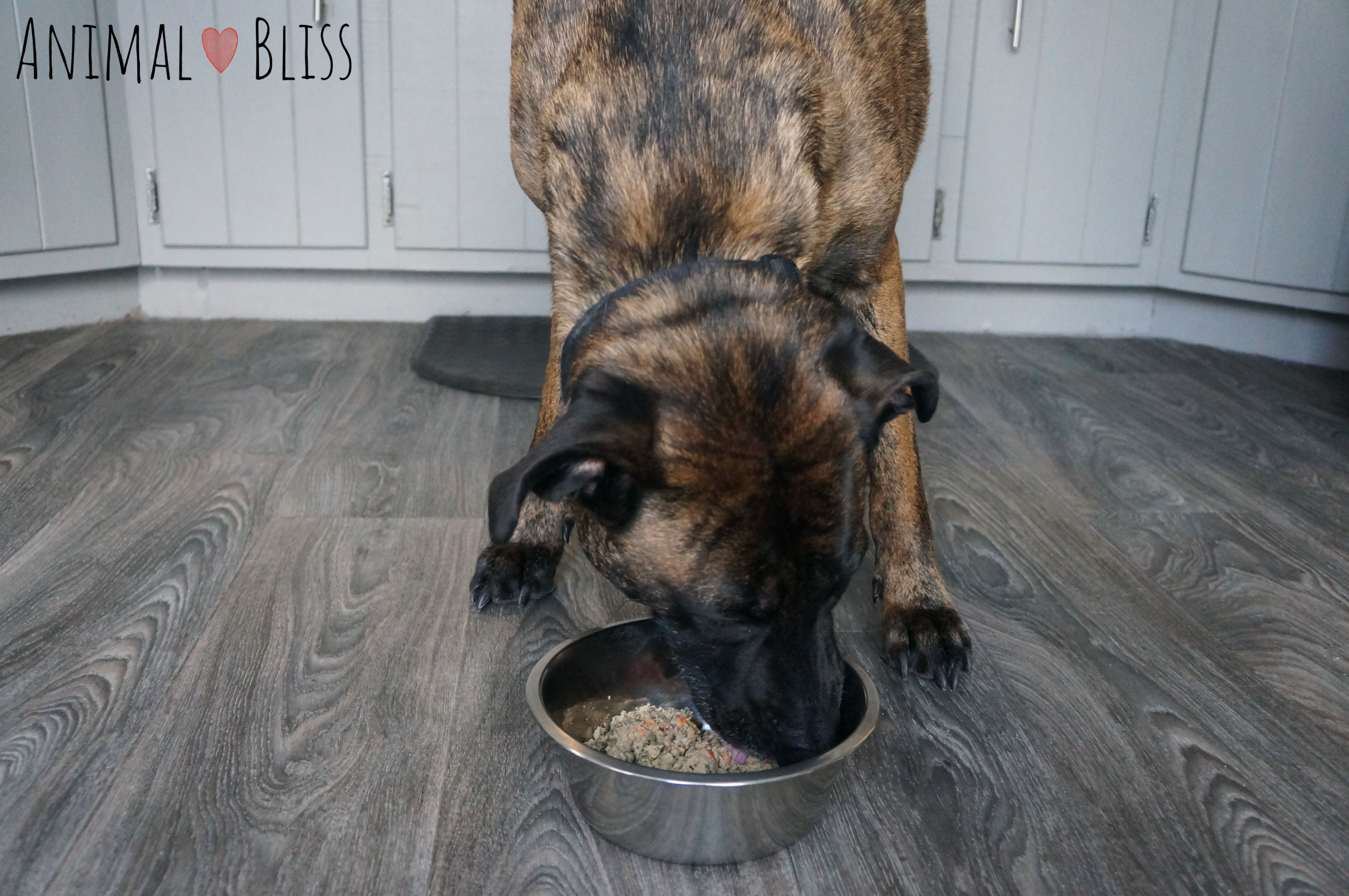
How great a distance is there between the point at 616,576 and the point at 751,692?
21 cm

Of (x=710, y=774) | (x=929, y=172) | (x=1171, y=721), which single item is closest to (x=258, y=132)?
(x=929, y=172)

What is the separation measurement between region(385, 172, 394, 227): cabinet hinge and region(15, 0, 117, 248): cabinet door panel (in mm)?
853

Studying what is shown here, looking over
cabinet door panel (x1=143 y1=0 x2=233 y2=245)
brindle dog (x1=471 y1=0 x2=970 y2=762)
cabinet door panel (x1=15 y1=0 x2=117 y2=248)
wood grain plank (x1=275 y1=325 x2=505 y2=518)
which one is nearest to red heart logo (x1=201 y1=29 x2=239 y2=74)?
cabinet door panel (x1=143 y1=0 x2=233 y2=245)

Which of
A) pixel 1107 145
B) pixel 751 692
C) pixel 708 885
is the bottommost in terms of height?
pixel 708 885

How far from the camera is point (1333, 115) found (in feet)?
11.2

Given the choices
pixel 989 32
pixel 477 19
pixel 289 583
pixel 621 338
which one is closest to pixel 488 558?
pixel 289 583

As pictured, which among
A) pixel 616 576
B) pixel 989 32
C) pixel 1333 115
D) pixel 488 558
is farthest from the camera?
pixel 989 32

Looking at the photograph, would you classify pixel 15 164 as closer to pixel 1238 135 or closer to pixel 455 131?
pixel 455 131

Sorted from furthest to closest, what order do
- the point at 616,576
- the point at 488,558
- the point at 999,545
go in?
the point at 999,545
the point at 488,558
the point at 616,576

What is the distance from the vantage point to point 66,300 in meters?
3.58

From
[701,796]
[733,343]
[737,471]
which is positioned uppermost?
[733,343]

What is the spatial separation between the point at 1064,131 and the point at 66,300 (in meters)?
3.39

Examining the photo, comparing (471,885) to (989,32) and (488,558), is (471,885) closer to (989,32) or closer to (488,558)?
(488,558)

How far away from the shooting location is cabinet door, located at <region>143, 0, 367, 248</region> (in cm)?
350
